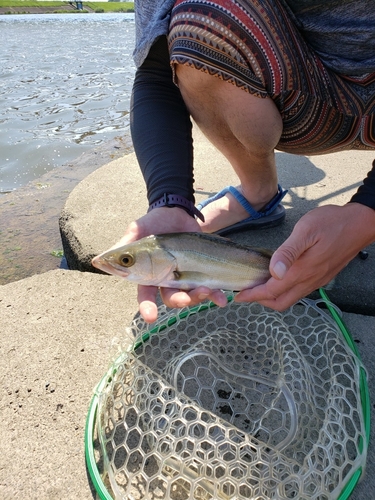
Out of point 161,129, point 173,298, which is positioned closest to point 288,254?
point 173,298

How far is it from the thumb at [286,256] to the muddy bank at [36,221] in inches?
83.7

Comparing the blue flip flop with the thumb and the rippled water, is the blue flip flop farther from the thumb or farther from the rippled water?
the rippled water

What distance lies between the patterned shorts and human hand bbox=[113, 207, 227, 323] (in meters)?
0.65

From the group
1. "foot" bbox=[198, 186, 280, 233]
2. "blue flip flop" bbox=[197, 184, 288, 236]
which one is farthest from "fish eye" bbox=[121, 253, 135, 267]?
"blue flip flop" bbox=[197, 184, 288, 236]

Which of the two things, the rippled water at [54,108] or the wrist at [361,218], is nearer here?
the wrist at [361,218]

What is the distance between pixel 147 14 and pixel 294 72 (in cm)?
84

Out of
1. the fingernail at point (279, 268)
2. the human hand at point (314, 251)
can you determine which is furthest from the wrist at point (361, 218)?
the fingernail at point (279, 268)

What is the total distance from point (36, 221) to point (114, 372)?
96.3 inches

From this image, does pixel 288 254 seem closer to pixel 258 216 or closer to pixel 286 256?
pixel 286 256

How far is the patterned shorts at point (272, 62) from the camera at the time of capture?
1.75 metres

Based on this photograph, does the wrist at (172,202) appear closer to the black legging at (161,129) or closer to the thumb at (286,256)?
the black legging at (161,129)

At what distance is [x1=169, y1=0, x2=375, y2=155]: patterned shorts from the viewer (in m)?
1.75

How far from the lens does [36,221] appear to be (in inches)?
153

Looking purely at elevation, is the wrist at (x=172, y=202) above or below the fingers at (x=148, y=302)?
above
